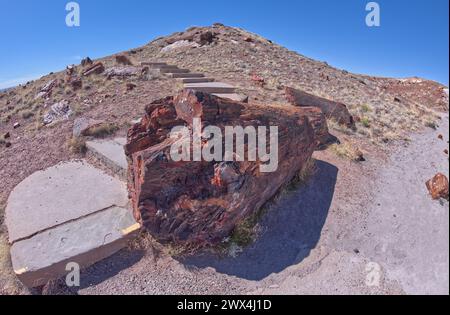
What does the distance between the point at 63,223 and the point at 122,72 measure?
32.7ft

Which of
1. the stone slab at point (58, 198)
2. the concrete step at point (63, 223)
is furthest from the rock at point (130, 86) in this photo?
the concrete step at point (63, 223)

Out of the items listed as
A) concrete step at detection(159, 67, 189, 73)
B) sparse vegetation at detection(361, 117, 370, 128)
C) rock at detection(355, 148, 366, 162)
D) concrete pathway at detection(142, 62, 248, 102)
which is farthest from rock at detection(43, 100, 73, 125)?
sparse vegetation at detection(361, 117, 370, 128)

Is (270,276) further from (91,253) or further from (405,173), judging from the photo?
(405,173)

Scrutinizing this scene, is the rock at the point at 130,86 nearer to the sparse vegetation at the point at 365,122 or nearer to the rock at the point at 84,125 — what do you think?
the rock at the point at 84,125

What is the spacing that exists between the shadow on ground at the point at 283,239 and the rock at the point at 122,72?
34.0ft

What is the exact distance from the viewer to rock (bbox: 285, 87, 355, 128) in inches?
366

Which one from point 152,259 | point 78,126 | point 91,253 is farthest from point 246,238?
point 78,126

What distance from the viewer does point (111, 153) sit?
6.90 metres

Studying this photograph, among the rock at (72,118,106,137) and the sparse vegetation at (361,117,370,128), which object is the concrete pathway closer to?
the rock at (72,118,106,137)

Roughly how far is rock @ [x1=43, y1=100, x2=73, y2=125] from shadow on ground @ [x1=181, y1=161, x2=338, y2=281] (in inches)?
326

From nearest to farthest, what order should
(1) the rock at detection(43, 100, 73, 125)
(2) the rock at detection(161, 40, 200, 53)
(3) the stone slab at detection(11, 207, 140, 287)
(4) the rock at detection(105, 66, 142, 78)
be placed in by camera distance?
1. (3) the stone slab at detection(11, 207, 140, 287)
2. (1) the rock at detection(43, 100, 73, 125)
3. (4) the rock at detection(105, 66, 142, 78)
4. (2) the rock at detection(161, 40, 200, 53)

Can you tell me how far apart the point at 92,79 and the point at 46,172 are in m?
7.87

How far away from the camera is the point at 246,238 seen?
15.0 feet

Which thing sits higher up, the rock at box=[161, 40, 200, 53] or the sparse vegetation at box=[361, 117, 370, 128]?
the rock at box=[161, 40, 200, 53]
